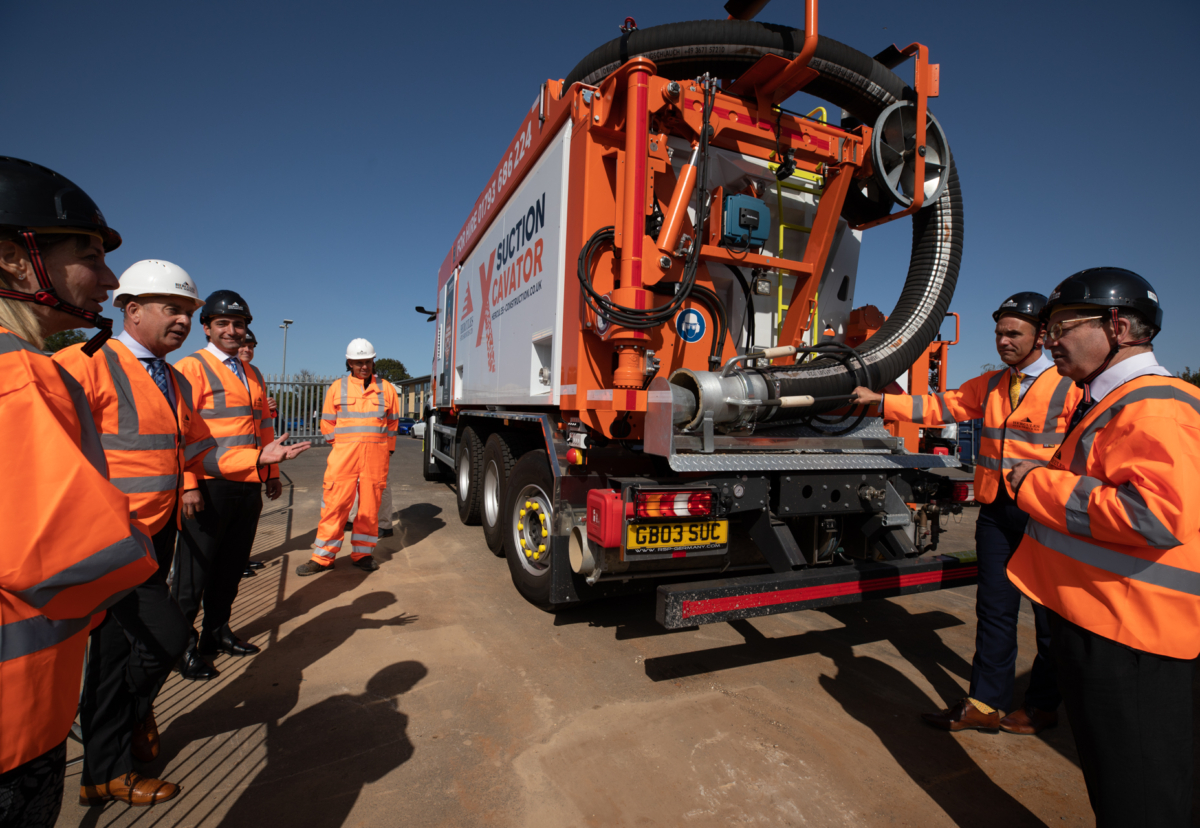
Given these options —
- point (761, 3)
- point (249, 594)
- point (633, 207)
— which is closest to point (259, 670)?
point (249, 594)

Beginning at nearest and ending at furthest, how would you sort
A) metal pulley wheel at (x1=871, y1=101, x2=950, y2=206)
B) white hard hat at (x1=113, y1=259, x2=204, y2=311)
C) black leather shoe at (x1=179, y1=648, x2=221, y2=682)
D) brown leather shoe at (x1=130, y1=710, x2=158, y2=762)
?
brown leather shoe at (x1=130, y1=710, x2=158, y2=762) → white hard hat at (x1=113, y1=259, x2=204, y2=311) → black leather shoe at (x1=179, y1=648, x2=221, y2=682) → metal pulley wheel at (x1=871, y1=101, x2=950, y2=206)

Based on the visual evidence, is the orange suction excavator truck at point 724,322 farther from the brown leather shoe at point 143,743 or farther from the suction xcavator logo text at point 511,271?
the brown leather shoe at point 143,743

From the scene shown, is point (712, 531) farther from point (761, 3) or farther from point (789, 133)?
point (761, 3)

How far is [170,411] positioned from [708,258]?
2639 mm

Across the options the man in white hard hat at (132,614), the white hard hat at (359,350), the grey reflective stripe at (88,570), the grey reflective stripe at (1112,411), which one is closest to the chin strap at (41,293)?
the grey reflective stripe at (88,570)

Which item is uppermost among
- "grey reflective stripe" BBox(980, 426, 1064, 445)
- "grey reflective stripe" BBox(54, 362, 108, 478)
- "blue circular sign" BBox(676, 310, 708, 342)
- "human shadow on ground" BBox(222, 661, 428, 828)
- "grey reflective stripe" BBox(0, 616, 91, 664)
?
"blue circular sign" BBox(676, 310, 708, 342)

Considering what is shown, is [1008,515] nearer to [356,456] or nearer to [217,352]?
[217,352]

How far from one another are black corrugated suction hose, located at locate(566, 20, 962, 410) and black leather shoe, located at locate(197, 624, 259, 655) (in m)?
3.21

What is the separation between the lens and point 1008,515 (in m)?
A: 2.58

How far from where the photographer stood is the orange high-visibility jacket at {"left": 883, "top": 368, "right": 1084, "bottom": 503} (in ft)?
8.01

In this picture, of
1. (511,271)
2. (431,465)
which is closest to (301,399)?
(431,465)

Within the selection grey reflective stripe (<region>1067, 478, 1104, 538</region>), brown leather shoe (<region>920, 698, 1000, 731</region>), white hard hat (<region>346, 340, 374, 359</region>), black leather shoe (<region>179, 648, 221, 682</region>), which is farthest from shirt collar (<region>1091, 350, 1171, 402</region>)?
white hard hat (<region>346, 340, 374, 359</region>)

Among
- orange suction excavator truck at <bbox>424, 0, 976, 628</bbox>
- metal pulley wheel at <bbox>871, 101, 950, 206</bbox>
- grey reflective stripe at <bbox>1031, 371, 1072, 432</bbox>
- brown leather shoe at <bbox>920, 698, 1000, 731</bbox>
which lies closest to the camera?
grey reflective stripe at <bbox>1031, 371, 1072, 432</bbox>

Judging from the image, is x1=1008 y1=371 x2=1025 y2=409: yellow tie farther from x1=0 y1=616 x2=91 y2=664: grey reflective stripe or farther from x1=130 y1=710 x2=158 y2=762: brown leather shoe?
x1=130 y1=710 x2=158 y2=762: brown leather shoe
